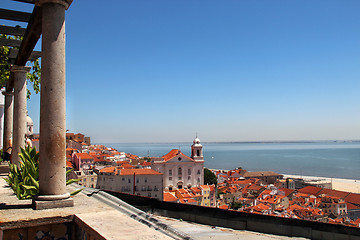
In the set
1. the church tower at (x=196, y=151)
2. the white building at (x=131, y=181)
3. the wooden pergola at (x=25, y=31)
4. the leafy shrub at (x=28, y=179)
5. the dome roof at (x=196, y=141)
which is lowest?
the white building at (x=131, y=181)

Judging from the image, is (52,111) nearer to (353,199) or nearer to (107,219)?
(107,219)

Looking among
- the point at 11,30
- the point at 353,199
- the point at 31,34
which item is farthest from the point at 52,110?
the point at 353,199

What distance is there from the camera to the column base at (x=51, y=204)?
347 centimetres

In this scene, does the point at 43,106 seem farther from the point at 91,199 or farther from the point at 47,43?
the point at 91,199

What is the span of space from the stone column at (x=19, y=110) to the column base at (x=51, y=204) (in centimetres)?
414

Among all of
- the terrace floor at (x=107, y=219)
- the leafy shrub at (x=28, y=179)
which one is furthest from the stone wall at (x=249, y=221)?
the leafy shrub at (x=28, y=179)

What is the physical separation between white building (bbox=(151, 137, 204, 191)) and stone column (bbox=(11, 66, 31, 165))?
48639 mm

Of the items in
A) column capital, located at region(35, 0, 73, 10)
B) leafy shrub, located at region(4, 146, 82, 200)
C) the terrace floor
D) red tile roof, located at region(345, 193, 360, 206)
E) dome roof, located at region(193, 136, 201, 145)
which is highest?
column capital, located at region(35, 0, 73, 10)

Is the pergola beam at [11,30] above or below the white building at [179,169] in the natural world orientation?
above

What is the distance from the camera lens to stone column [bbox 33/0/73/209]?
11.9 feet

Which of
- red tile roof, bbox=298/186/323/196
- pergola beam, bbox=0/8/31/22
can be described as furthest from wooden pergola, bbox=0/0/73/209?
red tile roof, bbox=298/186/323/196

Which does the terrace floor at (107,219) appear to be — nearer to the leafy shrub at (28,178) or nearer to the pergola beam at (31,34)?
the leafy shrub at (28,178)

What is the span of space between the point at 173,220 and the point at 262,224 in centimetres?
149

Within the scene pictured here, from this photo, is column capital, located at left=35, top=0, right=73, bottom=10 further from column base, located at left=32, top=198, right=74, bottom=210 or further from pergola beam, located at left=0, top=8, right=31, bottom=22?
column base, located at left=32, top=198, right=74, bottom=210
